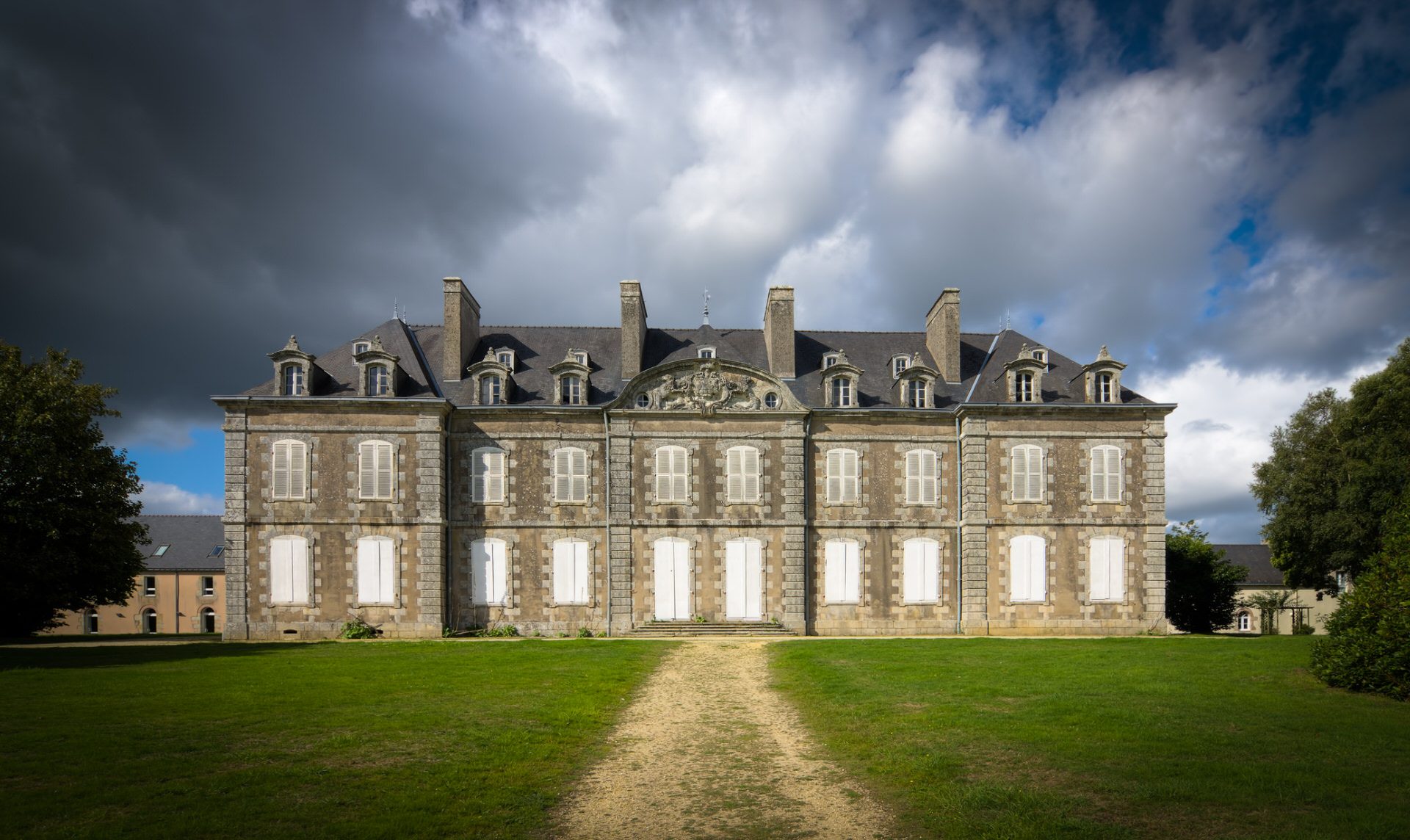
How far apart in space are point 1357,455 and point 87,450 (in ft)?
146

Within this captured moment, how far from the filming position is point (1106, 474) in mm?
28406

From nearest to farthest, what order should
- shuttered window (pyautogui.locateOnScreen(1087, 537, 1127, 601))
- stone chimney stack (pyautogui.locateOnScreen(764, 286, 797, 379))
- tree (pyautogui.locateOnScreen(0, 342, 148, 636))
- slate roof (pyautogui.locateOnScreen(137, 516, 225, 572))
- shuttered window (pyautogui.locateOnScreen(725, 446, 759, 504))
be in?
tree (pyautogui.locateOnScreen(0, 342, 148, 636)) < shuttered window (pyautogui.locateOnScreen(1087, 537, 1127, 601)) < shuttered window (pyautogui.locateOnScreen(725, 446, 759, 504)) < stone chimney stack (pyautogui.locateOnScreen(764, 286, 797, 379)) < slate roof (pyautogui.locateOnScreen(137, 516, 225, 572))

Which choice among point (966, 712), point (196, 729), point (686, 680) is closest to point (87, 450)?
point (196, 729)

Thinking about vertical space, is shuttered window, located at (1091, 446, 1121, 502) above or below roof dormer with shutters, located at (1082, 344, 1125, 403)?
below

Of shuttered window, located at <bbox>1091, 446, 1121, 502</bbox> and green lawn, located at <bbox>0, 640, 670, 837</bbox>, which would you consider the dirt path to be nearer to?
green lawn, located at <bbox>0, 640, 670, 837</bbox>

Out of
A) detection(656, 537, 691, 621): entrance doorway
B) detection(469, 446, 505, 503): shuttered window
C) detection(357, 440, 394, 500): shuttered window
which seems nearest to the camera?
detection(357, 440, 394, 500): shuttered window

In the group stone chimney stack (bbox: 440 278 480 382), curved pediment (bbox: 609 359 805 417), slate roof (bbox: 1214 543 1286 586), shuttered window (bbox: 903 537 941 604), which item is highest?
stone chimney stack (bbox: 440 278 480 382)

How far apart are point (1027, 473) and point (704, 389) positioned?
11.6 metres

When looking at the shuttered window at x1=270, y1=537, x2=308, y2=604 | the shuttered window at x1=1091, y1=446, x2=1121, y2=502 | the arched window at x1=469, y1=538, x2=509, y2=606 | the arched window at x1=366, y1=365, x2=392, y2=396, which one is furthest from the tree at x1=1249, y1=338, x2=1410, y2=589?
the shuttered window at x1=270, y1=537, x2=308, y2=604

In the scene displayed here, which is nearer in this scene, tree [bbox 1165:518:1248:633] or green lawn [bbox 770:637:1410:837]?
green lawn [bbox 770:637:1410:837]

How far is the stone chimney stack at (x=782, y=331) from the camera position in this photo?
30594mm

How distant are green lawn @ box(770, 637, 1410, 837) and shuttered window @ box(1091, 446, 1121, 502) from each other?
10831mm

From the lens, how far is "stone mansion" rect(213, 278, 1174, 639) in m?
27.3

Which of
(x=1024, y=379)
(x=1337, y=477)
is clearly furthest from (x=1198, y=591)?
(x=1024, y=379)
